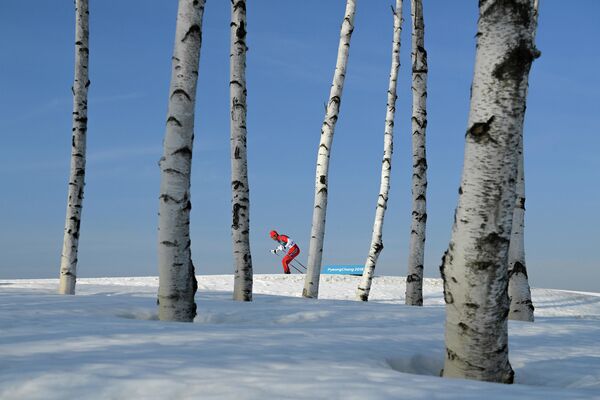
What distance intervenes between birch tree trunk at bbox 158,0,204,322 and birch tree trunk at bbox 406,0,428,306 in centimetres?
629

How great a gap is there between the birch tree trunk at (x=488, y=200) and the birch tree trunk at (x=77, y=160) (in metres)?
8.12

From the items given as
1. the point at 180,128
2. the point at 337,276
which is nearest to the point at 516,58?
the point at 180,128

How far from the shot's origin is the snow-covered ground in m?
3.28

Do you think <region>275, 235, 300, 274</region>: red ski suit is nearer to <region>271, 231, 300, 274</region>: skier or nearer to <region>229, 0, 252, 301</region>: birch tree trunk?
<region>271, 231, 300, 274</region>: skier

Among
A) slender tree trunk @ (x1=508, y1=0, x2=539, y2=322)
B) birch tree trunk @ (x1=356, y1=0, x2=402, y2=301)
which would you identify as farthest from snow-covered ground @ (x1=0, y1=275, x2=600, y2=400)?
birch tree trunk @ (x1=356, y1=0, x2=402, y2=301)

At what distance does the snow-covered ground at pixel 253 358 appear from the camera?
3279 mm

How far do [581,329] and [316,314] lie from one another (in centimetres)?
314

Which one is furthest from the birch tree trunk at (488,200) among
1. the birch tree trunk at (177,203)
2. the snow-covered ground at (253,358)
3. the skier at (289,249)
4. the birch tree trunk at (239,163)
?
the skier at (289,249)

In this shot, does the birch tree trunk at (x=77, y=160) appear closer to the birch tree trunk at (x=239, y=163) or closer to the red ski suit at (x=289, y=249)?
the birch tree trunk at (x=239, y=163)

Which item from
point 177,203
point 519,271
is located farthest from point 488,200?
point 519,271

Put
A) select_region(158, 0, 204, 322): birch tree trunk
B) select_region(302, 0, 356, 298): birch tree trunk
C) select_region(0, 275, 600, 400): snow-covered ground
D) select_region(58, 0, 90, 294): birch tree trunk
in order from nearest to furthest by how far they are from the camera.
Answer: select_region(0, 275, 600, 400): snow-covered ground → select_region(158, 0, 204, 322): birch tree trunk → select_region(58, 0, 90, 294): birch tree trunk → select_region(302, 0, 356, 298): birch tree trunk

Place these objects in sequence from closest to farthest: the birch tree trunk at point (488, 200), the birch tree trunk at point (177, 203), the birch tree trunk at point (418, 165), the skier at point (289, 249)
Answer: the birch tree trunk at point (488, 200), the birch tree trunk at point (177, 203), the birch tree trunk at point (418, 165), the skier at point (289, 249)

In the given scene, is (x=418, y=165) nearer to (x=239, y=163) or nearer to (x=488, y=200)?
(x=239, y=163)

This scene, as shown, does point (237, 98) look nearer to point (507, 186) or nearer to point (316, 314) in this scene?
point (316, 314)
